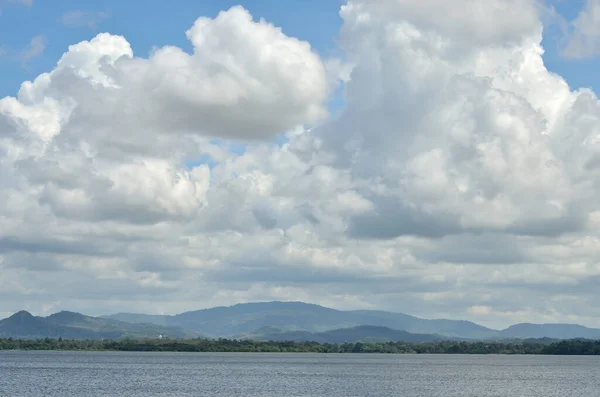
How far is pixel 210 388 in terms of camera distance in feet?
530

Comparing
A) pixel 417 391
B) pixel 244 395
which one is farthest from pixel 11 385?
pixel 417 391

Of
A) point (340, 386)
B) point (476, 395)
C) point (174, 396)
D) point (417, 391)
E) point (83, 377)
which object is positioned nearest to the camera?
point (174, 396)

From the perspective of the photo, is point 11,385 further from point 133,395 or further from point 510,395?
point 510,395

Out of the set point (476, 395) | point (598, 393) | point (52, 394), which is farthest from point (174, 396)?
point (598, 393)

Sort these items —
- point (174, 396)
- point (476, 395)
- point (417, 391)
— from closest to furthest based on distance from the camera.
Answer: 1. point (174, 396)
2. point (476, 395)
3. point (417, 391)

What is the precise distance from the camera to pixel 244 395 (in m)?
147

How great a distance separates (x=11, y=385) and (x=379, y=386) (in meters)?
72.7

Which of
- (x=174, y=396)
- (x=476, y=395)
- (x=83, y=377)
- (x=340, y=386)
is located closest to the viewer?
(x=174, y=396)

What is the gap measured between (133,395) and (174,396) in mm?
6835

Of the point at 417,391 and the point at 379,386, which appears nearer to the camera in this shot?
the point at 417,391

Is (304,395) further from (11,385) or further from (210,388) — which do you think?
(11,385)

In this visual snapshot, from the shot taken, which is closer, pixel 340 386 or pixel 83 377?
pixel 340 386

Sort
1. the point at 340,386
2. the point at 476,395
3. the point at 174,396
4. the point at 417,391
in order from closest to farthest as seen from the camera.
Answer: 1. the point at 174,396
2. the point at 476,395
3. the point at 417,391
4. the point at 340,386

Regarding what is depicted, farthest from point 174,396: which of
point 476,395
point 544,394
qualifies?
point 544,394
